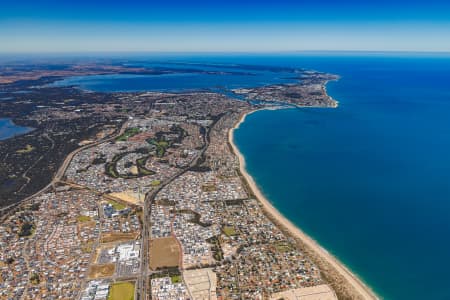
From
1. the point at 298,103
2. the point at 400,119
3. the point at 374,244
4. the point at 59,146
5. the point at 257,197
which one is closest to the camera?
the point at 374,244

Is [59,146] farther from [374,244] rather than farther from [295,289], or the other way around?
[374,244]

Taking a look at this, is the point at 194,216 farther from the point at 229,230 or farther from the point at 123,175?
the point at 123,175

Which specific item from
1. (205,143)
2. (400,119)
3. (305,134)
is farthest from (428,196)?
(400,119)

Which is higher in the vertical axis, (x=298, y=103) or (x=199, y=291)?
(x=298, y=103)

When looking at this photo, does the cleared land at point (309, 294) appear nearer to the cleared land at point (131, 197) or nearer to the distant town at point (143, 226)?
the distant town at point (143, 226)

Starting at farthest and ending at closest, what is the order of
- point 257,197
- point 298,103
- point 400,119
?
point 298,103 → point 400,119 → point 257,197

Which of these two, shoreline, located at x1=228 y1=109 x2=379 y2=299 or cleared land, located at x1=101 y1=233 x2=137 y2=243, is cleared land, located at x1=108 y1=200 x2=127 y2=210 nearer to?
cleared land, located at x1=101 y1=233 x2=137 y2=243

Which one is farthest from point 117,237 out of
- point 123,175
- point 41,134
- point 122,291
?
point 41,134
